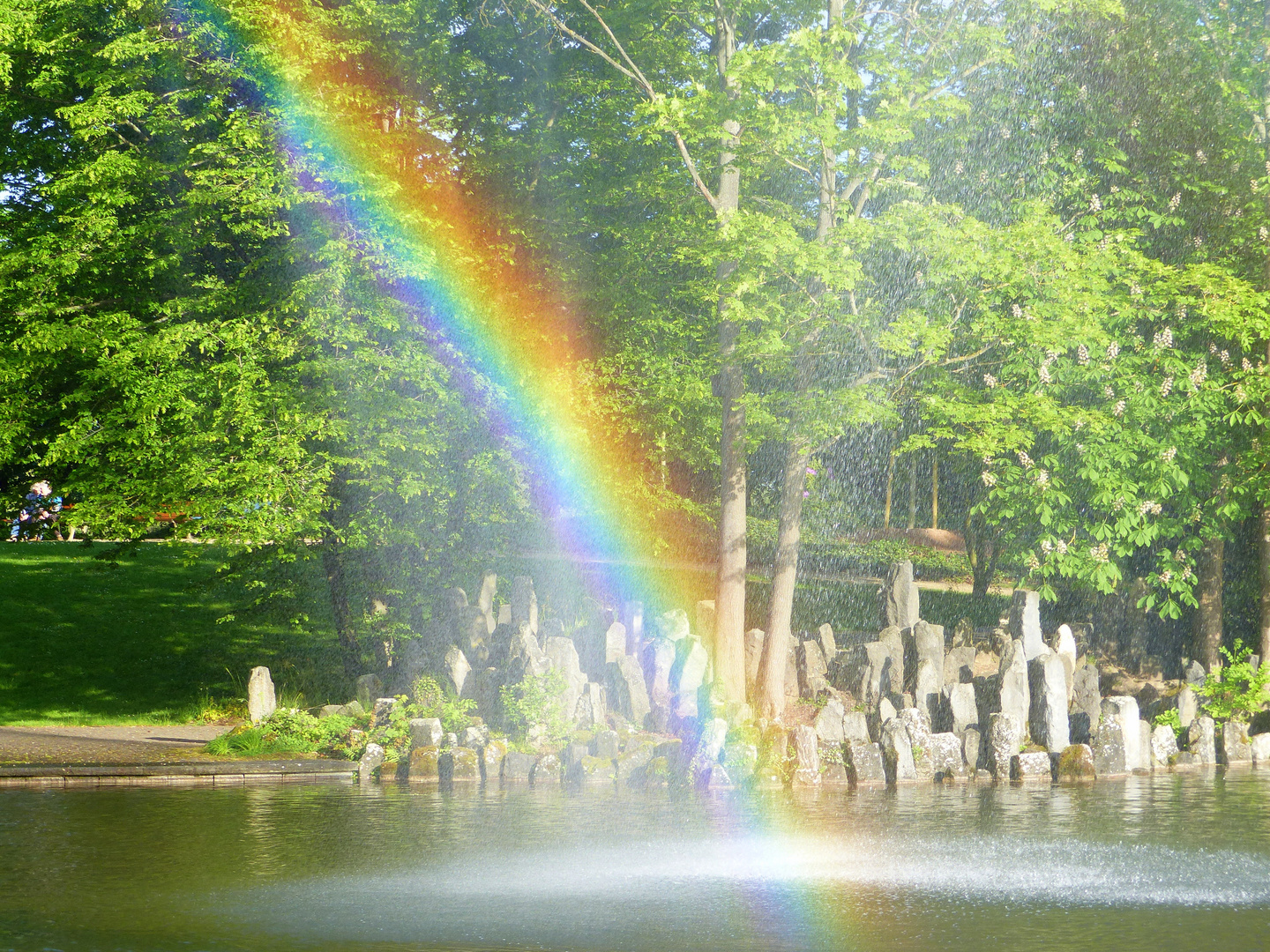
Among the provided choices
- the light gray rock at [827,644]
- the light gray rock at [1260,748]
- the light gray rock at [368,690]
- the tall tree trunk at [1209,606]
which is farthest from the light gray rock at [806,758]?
the tall tree trunk at [1209,606]

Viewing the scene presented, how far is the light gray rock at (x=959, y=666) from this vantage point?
54.0 feet

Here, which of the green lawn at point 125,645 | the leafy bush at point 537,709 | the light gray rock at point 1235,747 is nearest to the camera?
the leafy bush at point 537,709

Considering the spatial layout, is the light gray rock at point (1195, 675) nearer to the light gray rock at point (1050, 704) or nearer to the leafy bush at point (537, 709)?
the light gray rock at point (1050, 704)

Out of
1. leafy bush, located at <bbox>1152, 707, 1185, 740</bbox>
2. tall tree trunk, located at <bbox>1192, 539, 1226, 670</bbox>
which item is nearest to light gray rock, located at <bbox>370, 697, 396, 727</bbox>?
leafy bush, located at <bbox>1152, 707, 1185, 740</bbox>

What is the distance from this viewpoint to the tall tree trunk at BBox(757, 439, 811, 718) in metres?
17.0

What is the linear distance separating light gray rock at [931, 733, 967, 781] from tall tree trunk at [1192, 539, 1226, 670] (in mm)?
7017

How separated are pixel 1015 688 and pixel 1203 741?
2.46m

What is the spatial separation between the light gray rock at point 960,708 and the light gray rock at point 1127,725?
138cm

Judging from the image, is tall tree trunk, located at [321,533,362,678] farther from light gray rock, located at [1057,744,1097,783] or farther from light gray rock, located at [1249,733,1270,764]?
light gray rock, located at [1249,733,1270,764]

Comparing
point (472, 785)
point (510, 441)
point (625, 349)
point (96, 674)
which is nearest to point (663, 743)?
point (472, 785)

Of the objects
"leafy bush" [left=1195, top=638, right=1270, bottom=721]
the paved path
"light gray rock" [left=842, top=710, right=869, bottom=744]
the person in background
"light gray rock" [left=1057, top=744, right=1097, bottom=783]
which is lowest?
the paved path

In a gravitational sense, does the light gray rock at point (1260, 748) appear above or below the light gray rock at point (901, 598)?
below

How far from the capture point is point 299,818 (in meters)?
11.4

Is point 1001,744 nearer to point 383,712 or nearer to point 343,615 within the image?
point 383,712
